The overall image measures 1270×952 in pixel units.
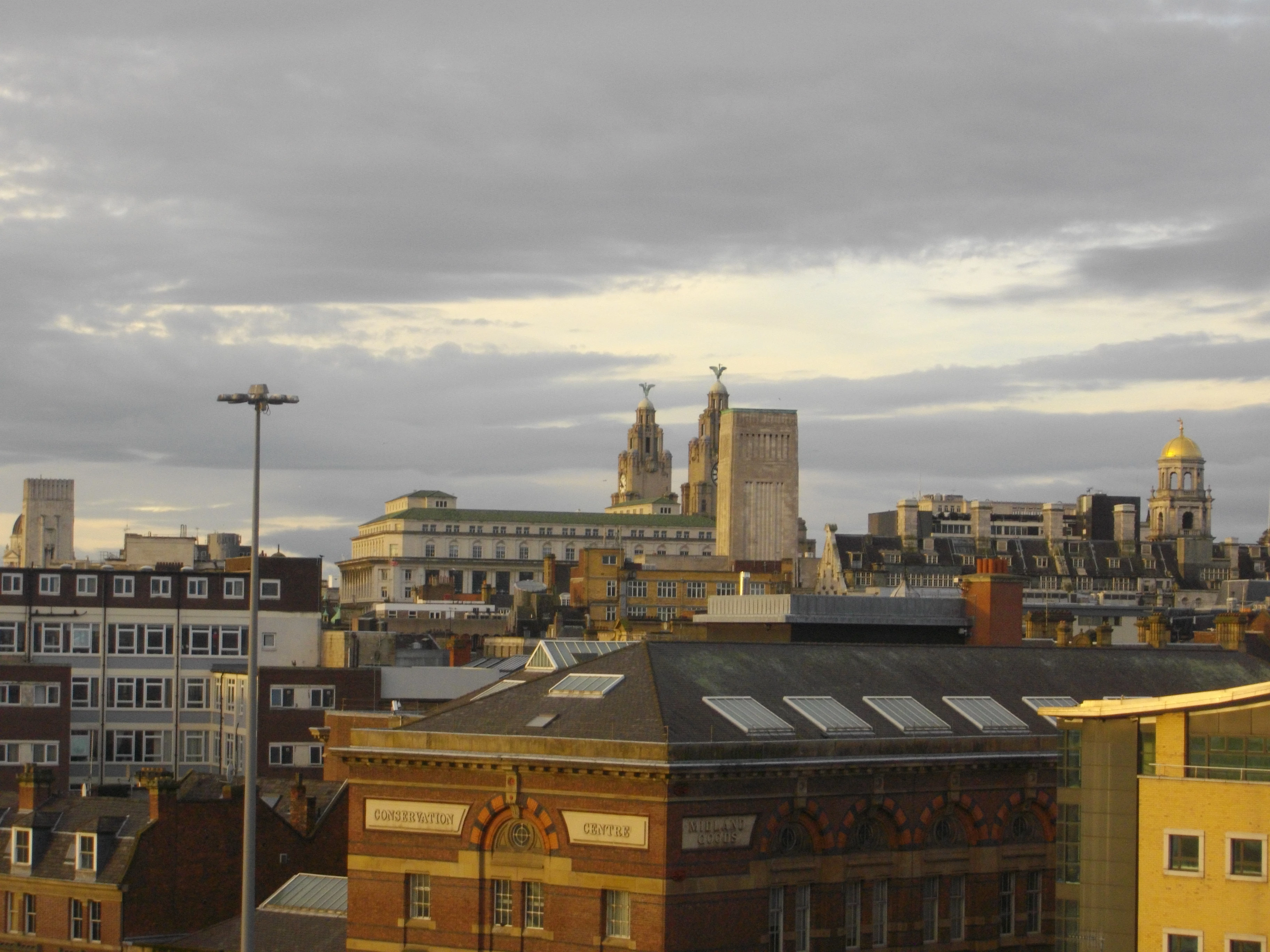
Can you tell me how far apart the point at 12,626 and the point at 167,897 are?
4598 cm

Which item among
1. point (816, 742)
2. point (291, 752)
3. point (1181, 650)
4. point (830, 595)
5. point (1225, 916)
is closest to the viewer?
point (1225, 916)

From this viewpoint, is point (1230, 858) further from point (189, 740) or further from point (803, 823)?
point (189, 740)

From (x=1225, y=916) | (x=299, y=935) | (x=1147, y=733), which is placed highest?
(x=1147, y=733)

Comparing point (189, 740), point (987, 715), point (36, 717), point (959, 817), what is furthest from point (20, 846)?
point (189, 740)

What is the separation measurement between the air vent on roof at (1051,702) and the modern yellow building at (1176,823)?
1712cm

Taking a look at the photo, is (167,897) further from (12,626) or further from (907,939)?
(12,626)

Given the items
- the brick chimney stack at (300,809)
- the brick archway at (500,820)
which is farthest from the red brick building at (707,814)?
the brick chimney stack at (300,809)

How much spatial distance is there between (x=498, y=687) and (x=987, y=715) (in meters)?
14.5

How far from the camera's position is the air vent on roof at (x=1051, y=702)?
6097 cm

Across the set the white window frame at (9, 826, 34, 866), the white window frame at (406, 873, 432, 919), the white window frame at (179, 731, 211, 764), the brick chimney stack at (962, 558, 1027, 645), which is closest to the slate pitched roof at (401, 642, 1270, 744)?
the white window frame at (406, 873, 432, 919)

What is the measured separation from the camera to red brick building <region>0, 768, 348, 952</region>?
206ft

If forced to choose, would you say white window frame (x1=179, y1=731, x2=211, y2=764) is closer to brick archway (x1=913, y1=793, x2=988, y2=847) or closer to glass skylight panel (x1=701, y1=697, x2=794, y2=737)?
glass skylight panel (x1=701, y1=697, x2=794, y2=737)

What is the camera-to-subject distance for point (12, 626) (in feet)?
346

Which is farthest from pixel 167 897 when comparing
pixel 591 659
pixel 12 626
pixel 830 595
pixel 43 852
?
pixel 12 626
